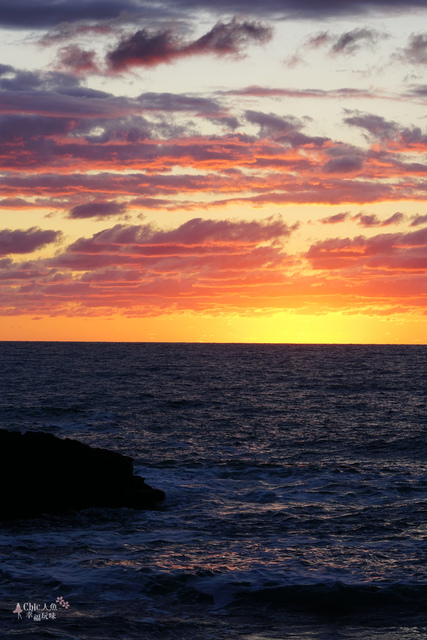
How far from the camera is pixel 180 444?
1433 inches

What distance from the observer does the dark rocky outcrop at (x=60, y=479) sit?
72.0 feet

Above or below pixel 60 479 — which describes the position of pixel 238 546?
below

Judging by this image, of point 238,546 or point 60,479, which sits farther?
point 60,479

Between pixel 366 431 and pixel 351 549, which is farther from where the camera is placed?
pixel 366 431

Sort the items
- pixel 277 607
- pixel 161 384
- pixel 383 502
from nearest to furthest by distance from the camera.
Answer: pixel 277 607, pixel 383 502, pixel 161 384

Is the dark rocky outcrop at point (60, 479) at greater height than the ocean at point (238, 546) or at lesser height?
greater

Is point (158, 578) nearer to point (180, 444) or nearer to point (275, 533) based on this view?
point (275, 533)

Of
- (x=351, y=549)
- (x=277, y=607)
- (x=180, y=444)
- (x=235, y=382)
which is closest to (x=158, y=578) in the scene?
(x=277, y=607)

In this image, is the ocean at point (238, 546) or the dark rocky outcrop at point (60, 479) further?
the dark rocky outcrop at point (60, 479)

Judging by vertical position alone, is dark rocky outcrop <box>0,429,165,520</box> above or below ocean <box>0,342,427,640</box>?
above

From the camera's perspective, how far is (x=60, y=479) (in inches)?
912

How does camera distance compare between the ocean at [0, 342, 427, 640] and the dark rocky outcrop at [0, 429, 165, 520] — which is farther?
the dark rocky outcrop at [0, 429, 165, 520]

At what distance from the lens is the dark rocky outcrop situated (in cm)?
2194

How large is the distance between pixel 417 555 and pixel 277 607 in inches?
203
